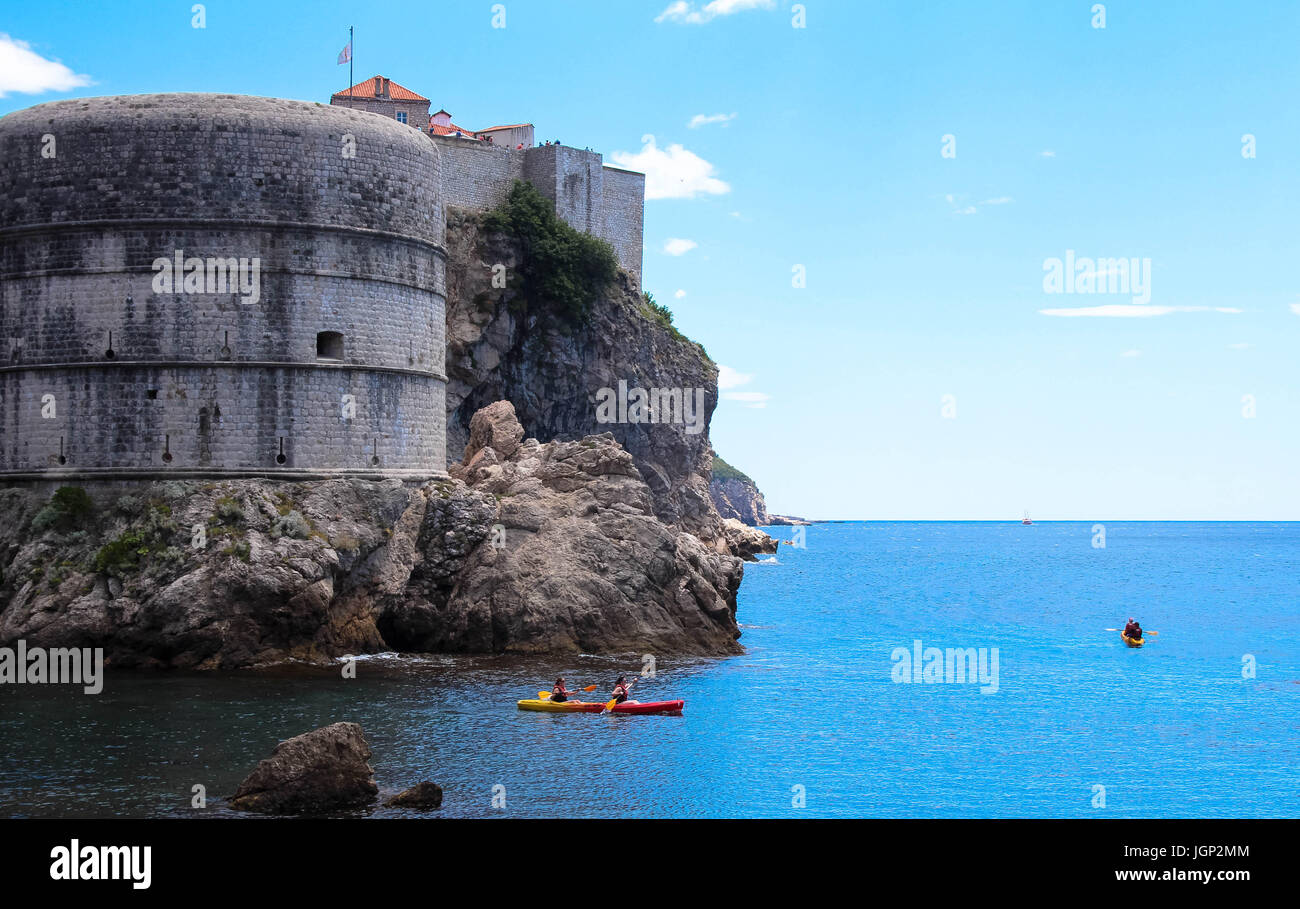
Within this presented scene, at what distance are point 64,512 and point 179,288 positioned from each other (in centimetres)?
622

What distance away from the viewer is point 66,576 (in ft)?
103

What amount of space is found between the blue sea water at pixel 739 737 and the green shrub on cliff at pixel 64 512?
462 cm

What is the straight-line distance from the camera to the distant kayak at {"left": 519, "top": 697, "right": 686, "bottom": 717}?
26.8m

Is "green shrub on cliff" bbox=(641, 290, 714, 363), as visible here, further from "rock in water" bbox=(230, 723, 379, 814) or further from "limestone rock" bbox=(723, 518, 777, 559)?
"rock in water" bbox=(230, 723, 379, 814)

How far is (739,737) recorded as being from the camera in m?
25.9

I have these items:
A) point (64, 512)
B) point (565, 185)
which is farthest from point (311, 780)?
point (565, 185)

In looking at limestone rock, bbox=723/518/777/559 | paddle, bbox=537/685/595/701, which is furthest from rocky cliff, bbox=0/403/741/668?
limestone rock, bbox=723/518/777/559

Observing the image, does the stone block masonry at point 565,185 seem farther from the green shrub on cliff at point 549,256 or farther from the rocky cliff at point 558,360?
the rocky cliff at point 558,360

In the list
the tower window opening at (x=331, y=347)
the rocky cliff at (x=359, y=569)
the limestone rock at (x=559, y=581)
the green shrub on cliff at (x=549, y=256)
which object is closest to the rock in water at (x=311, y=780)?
the rocky cliff at (x=359, y=569)

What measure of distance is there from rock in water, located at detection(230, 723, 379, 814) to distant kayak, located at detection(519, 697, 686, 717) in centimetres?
752

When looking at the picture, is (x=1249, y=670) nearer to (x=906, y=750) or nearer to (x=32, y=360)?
(x=906, y=750)

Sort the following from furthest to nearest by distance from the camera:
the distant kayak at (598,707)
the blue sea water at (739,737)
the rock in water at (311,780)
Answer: the distant kayak at (598,707), the blue sea water at (739,737), the rock in water at (311,780)

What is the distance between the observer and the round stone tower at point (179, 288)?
3294 cm

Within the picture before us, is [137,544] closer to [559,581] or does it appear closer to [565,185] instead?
[559,581]
